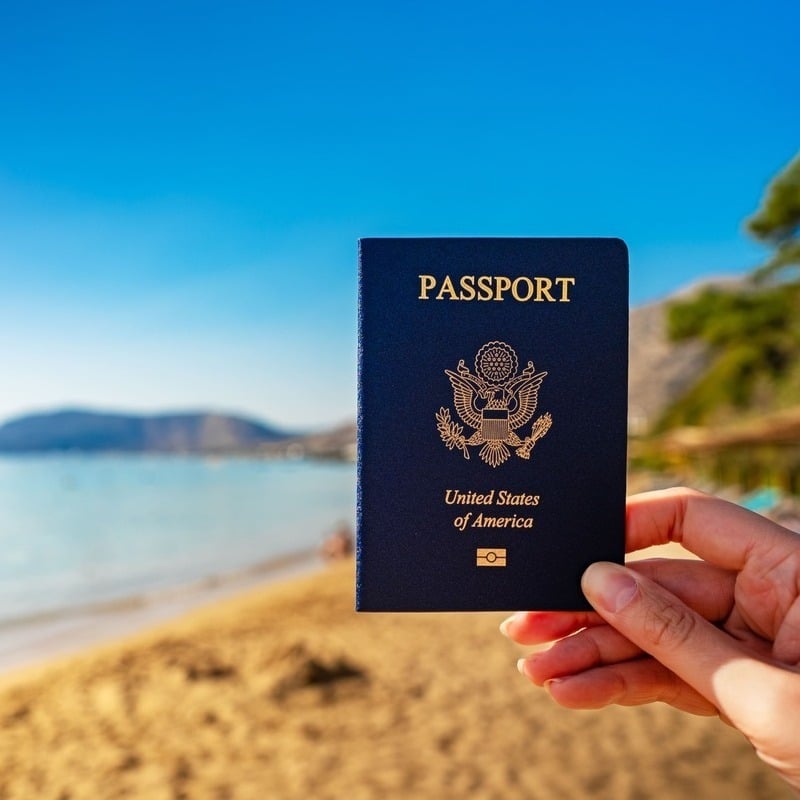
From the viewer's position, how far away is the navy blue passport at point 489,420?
1.46m

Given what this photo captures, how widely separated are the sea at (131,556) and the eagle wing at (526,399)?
937 cm

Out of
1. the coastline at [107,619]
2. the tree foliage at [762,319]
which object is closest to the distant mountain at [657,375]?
the tree foliage at [762,319]

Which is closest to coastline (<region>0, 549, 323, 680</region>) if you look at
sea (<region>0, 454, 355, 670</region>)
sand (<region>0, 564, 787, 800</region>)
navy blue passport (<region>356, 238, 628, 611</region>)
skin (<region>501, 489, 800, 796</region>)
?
sea (<region>0, 454, 355, 670</region>)

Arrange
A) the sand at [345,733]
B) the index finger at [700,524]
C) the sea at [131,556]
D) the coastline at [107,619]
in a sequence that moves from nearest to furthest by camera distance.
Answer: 1. the index finger at [700,524]
2. the sand at [345,733]
3. the coastline at [107,619]
4. the sea at [131,556]

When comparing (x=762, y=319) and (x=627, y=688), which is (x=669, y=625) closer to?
(x=627, y=688)

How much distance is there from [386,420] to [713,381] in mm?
40142

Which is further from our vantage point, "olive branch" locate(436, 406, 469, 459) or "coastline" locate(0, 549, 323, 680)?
"coastline" locate(0, 549, 323, 680)

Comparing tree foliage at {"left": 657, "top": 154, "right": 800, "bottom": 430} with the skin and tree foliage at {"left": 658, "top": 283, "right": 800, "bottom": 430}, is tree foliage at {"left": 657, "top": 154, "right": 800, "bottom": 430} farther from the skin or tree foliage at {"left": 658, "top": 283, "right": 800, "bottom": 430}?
the skin

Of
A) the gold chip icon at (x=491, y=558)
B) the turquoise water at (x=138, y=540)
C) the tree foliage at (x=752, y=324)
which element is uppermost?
the tree foliage at (x=752, y=324)

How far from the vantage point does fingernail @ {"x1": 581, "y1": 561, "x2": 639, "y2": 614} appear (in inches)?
57.9

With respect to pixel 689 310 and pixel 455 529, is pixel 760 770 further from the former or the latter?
pixel 689 310

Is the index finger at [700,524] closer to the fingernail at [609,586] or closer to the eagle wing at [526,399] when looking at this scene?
the fingernail at [609,586]

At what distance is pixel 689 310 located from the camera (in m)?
24.5

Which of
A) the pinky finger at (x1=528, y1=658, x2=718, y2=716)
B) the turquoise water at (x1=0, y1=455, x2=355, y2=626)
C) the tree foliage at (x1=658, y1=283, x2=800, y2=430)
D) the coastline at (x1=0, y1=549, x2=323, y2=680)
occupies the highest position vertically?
the tree foliage at (x1=658, y1=283, x2=800, y2=430)
